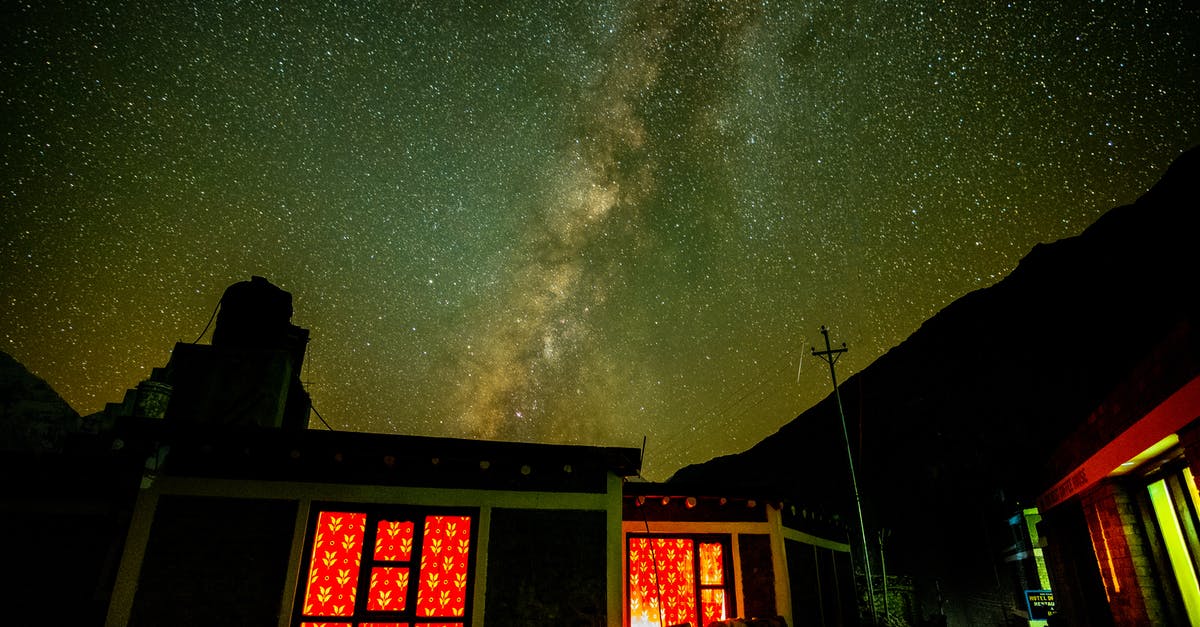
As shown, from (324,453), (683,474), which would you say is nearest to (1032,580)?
(324,453)

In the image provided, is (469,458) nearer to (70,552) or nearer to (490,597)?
(490,597)

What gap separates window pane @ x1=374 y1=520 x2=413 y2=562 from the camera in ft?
24.4

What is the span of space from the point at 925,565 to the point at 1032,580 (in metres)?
8.86

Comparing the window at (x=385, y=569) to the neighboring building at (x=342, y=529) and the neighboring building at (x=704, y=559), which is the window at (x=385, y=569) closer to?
the neighboring building at (x=342, y=529)

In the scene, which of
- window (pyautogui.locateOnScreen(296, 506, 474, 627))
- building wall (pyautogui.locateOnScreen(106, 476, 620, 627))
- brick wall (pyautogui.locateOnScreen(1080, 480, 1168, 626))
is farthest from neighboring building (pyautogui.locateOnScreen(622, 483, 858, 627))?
brick wall (pyautogui.locateOnScreen(1080, 480, 1168, 626))

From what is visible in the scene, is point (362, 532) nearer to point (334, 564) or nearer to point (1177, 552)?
point (334, 564)

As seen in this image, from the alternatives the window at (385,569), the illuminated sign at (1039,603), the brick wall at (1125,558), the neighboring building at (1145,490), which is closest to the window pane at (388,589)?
the window at (385,569)

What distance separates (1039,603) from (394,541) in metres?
22.4

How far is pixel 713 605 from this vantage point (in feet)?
32.4

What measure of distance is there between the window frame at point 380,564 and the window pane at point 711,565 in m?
4.53

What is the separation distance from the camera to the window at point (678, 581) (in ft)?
31.7

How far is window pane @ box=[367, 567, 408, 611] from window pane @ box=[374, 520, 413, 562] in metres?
0.15

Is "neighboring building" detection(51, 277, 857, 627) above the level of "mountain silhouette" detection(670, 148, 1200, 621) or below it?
below

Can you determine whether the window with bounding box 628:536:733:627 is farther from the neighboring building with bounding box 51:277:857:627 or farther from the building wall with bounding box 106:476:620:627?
the building wall with bounding box 106:476:620:627
